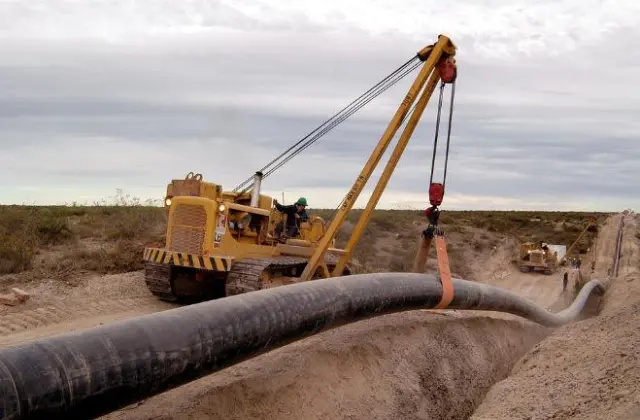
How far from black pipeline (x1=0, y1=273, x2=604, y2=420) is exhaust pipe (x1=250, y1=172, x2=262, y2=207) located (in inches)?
225

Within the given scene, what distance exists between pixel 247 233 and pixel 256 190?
3.22 feet

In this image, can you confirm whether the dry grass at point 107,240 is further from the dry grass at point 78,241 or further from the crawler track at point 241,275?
the crawler track at point 241,275

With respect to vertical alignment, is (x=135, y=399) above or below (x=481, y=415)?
above

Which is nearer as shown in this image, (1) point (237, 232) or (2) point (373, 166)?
(1) point (237, 232)

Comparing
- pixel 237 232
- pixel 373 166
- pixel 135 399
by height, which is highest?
pixel 373 166

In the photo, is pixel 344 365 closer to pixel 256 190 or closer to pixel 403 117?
pixel 256 190

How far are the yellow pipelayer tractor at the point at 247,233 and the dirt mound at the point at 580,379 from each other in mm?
4658

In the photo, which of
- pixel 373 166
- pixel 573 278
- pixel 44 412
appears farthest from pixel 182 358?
pixel 573 278

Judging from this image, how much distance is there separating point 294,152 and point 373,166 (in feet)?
5.64

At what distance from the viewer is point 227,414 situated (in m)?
5.99

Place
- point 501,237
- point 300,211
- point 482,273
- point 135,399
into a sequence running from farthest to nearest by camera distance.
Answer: point 501,237 < point 482,273 < point 300,211 < point 135,399

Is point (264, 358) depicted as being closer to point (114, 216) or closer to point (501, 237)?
point (114, 216)

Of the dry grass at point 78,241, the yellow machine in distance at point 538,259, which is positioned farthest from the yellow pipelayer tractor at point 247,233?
the yellow machine in distance at point 538,259

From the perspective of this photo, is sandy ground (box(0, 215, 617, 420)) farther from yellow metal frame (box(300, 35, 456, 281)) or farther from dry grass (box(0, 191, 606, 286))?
yellow metal frame (box(300, 35, 456, 281))
